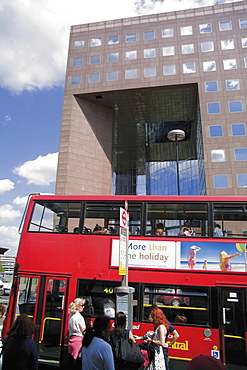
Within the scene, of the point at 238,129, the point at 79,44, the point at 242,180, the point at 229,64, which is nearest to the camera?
the point at 242,180

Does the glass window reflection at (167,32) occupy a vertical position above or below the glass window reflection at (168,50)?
above

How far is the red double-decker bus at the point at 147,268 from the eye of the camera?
678 cm

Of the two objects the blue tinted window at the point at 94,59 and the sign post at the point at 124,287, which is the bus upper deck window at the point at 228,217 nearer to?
the sign post at the point at 124,287

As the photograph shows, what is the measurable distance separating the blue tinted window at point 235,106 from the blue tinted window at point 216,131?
2045mm

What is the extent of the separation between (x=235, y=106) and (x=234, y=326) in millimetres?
24678

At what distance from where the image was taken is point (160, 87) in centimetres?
2938

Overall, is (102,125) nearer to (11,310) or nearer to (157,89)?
(157,89)

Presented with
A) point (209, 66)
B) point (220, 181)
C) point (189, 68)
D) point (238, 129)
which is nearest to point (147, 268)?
point (220, 181)

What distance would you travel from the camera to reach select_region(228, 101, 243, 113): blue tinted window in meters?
27.2

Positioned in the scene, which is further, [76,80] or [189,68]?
[76,80]

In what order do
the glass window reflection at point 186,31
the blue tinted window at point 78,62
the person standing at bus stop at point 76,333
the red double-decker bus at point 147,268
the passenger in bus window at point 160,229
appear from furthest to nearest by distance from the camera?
1. the blue tinted window at point 78,62
2. the glass window reflection at point 186,31
3. the passenger in bus window at point 160,229
4. the red double-decker bus at point 147,268
5. the person standing at bus stop at point 76,333

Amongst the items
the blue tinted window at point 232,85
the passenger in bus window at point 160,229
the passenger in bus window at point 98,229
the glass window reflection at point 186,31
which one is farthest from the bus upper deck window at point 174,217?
the glass window reflection at point 186,31

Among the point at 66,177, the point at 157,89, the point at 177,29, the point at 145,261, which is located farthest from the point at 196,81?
the point at 145,261

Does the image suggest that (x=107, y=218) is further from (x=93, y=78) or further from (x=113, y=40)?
(x=113, y=40)
